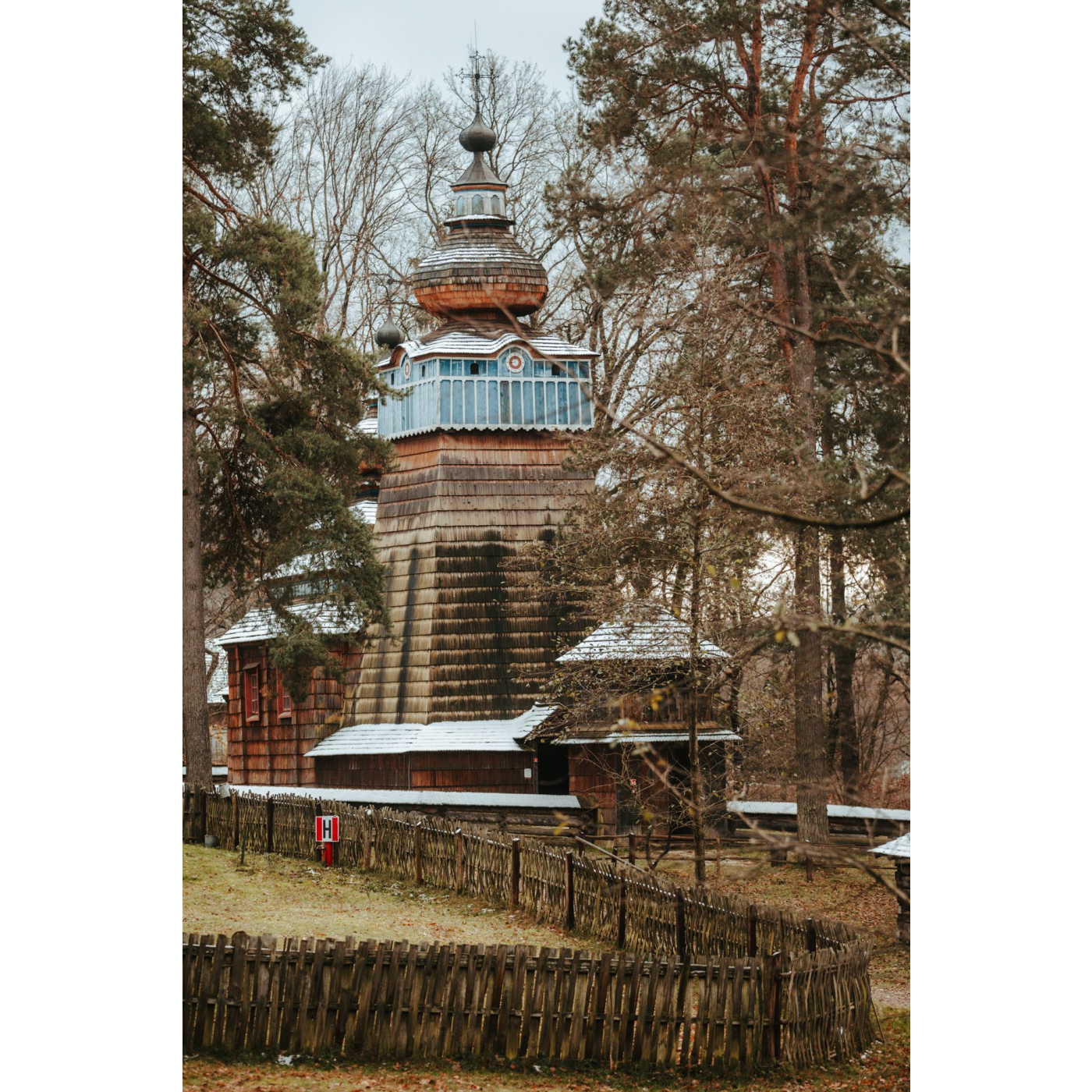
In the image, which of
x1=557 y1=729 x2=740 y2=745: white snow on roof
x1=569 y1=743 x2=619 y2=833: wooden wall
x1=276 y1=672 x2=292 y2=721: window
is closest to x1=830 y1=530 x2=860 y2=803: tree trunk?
x1=557 y1=729 x2=740 y2=745: white snow on roof

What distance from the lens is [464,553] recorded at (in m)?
17.4

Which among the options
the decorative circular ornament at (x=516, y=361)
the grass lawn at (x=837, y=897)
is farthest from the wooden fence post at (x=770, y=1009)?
the decorative circular ornament at (x=516, y=361)

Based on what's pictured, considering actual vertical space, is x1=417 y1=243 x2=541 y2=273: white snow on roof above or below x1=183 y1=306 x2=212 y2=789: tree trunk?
above

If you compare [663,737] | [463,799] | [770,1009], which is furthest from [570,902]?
[463,799]

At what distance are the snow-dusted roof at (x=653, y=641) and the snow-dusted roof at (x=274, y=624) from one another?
3.74 metres

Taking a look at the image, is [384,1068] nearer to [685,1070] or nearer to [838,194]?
[685,1070]

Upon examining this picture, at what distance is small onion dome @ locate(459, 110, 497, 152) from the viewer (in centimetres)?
1509

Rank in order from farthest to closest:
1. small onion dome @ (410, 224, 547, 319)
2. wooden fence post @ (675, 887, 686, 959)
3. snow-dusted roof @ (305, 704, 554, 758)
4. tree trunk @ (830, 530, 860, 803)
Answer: small onion dome @ (410, 224, 547, 319) < snow-dusted roof @ (305, 704, 554, 758) < tree trunk @ (830, 530, 860, 803) < wooden fence post @ (675, 887, 686, 959)

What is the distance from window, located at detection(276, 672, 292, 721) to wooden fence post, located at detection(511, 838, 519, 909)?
7.48m

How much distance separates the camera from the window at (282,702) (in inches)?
737

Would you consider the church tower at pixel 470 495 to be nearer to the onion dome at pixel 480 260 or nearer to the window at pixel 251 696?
the onion dome at pixel 480 260

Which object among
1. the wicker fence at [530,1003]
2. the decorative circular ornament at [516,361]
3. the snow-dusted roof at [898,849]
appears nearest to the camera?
the wicker fence at [530,1003]

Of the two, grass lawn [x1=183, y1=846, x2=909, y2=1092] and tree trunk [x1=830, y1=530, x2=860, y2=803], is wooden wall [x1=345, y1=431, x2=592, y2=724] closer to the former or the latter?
grass lawn [x1=183, y1=846, x2=909, y2=1092]
